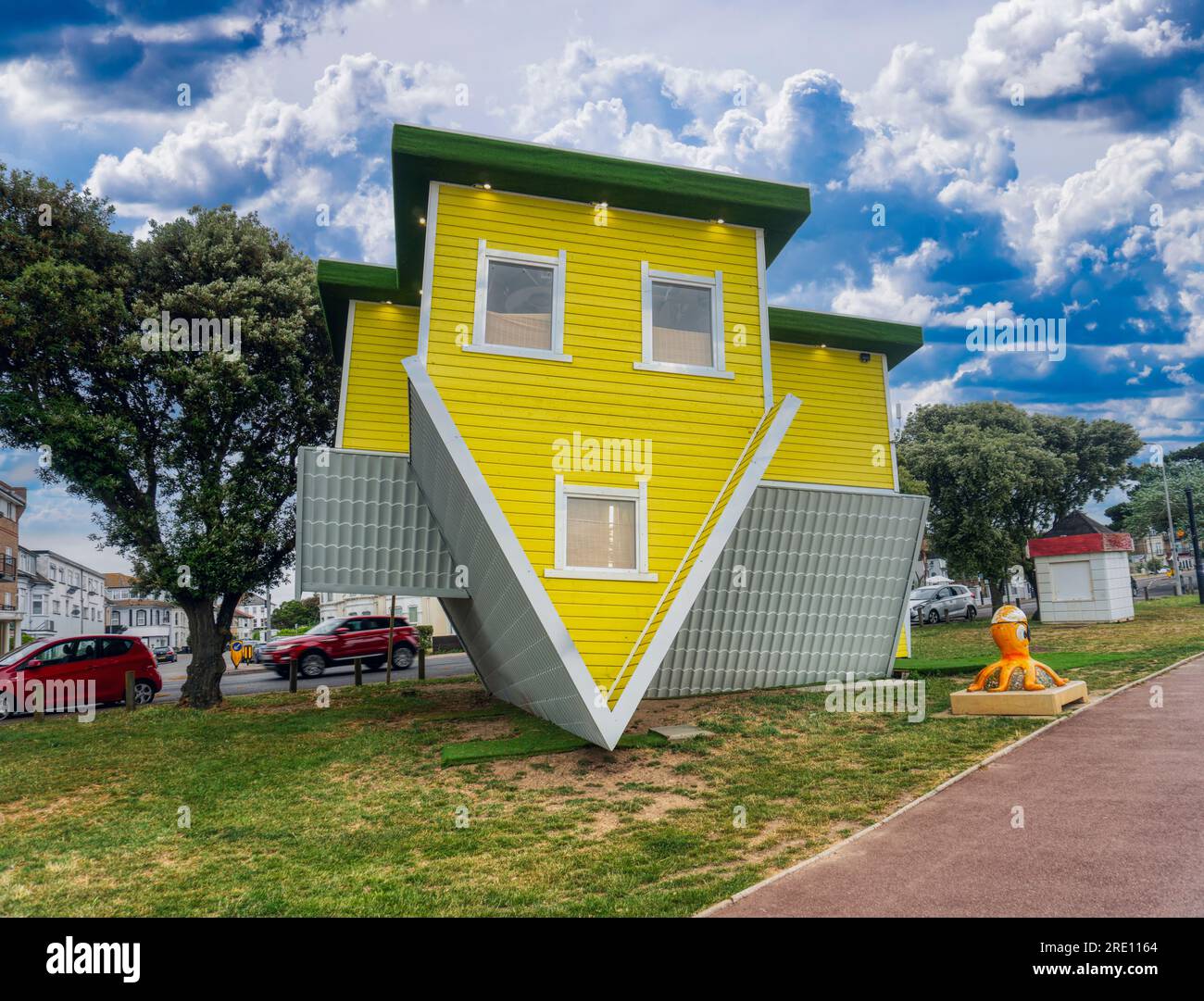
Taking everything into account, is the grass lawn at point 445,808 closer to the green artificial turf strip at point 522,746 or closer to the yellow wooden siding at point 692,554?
the green artificial turf strip at point 522,746

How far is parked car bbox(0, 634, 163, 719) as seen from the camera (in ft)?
55.5

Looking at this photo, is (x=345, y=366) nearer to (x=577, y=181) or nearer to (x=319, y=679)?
(x=577, y=181)

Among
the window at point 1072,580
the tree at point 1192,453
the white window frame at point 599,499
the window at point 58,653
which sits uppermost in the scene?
the tree at point 1192,453

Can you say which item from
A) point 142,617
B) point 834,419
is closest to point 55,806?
point 834,419

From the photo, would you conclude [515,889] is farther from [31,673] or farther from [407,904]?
[31,673]

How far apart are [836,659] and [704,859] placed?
920 centimetres

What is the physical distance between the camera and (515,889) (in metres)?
5.34

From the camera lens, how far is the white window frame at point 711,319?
35.2 feet

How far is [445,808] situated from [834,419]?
11.6 m

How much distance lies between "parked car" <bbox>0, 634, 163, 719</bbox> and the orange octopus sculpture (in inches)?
749

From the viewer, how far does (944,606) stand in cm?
3462

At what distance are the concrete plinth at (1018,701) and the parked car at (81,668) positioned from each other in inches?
728

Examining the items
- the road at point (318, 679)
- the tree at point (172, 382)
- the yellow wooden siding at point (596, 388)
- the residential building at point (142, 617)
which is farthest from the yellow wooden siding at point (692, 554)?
the residential building at point (142, 617)

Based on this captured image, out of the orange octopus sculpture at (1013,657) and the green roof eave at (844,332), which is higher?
the green roof eave at (844,332)
